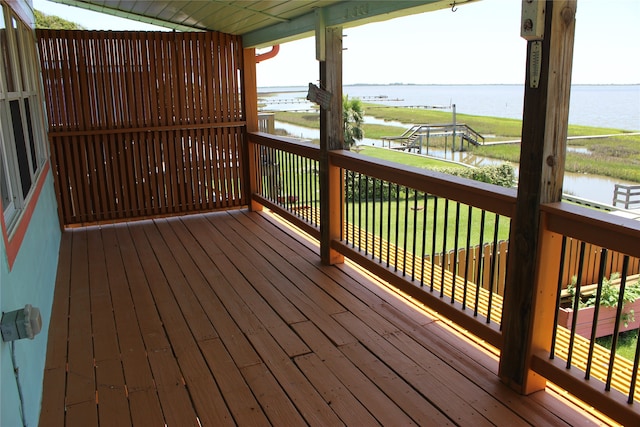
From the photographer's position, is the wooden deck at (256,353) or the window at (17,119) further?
the window at (17,119)

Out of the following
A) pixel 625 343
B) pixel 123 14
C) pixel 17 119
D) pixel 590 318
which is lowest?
pixel 625 343

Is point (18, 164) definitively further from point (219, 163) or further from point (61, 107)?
point (219, 163)

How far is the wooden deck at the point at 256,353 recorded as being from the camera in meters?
2.35

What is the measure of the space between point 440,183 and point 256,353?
1.45 m

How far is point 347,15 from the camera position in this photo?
352 centimetres

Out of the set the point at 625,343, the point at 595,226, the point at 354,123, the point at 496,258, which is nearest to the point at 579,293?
the point at 595,226

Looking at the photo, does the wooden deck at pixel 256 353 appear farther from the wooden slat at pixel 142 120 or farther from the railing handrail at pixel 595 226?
the wooden slat at pixel 142 120

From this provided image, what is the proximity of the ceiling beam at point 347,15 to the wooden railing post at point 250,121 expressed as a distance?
0.60 m

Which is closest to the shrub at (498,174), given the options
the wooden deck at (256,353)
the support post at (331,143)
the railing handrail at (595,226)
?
the support post at (331,143)

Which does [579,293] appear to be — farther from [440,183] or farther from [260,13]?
[260,13]

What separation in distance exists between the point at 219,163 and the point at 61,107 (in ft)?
5.89

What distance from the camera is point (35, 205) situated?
3.34 meters

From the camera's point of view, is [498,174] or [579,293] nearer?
[579,293]

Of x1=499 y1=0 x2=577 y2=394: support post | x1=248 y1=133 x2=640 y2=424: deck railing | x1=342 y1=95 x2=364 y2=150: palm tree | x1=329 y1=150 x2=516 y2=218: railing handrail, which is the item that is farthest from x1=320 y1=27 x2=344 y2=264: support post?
x1=342 y1=95 x2=364 y2=150: palm tree
